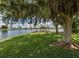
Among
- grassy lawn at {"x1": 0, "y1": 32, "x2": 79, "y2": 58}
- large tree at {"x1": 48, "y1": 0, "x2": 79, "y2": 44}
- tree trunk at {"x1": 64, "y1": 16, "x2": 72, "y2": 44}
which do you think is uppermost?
large tree at {"x1": 48, "y1": 0, "x2": 79, "y2": 44}

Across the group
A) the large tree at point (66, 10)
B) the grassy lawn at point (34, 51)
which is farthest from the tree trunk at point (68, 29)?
the grassy lawn at point (34, 51)

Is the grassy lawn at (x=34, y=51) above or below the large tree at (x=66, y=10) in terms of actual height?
below

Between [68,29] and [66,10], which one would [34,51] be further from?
[68,29]

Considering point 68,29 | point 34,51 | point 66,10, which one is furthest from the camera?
point 68,29

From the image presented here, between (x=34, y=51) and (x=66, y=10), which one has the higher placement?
(x=66, y=10)

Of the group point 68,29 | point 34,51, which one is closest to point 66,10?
point 68,29

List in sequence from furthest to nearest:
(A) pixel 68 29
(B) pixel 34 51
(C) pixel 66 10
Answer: (A) pixel 68 29, (C) pixel 66 10, (B) pixel 34 51

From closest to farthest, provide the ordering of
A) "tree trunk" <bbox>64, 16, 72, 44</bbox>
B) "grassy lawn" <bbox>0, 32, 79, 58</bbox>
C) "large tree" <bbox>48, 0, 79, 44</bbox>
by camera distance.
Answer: "grassy lawn" <bbox>0, 32, 79, 58</bbox> < "large tree" <bbox>48, 0, 79, 44</bbox> < "tree trunk" <bbox>64, 16, 72, 44</bbox>

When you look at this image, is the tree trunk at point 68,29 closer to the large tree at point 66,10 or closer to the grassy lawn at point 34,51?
the large tree at point 66,10

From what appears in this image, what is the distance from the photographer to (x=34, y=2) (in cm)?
1143

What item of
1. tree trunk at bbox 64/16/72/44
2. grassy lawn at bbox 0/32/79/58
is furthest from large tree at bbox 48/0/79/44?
grassy lawn at bbox 0/32/79/58

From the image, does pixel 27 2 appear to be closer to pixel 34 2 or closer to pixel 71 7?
pixel 34 2

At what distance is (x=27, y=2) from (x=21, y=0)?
603mm

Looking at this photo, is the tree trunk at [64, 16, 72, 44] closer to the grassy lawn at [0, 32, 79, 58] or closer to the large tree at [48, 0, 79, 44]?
the large tree at [48, 0, 79, 44]
